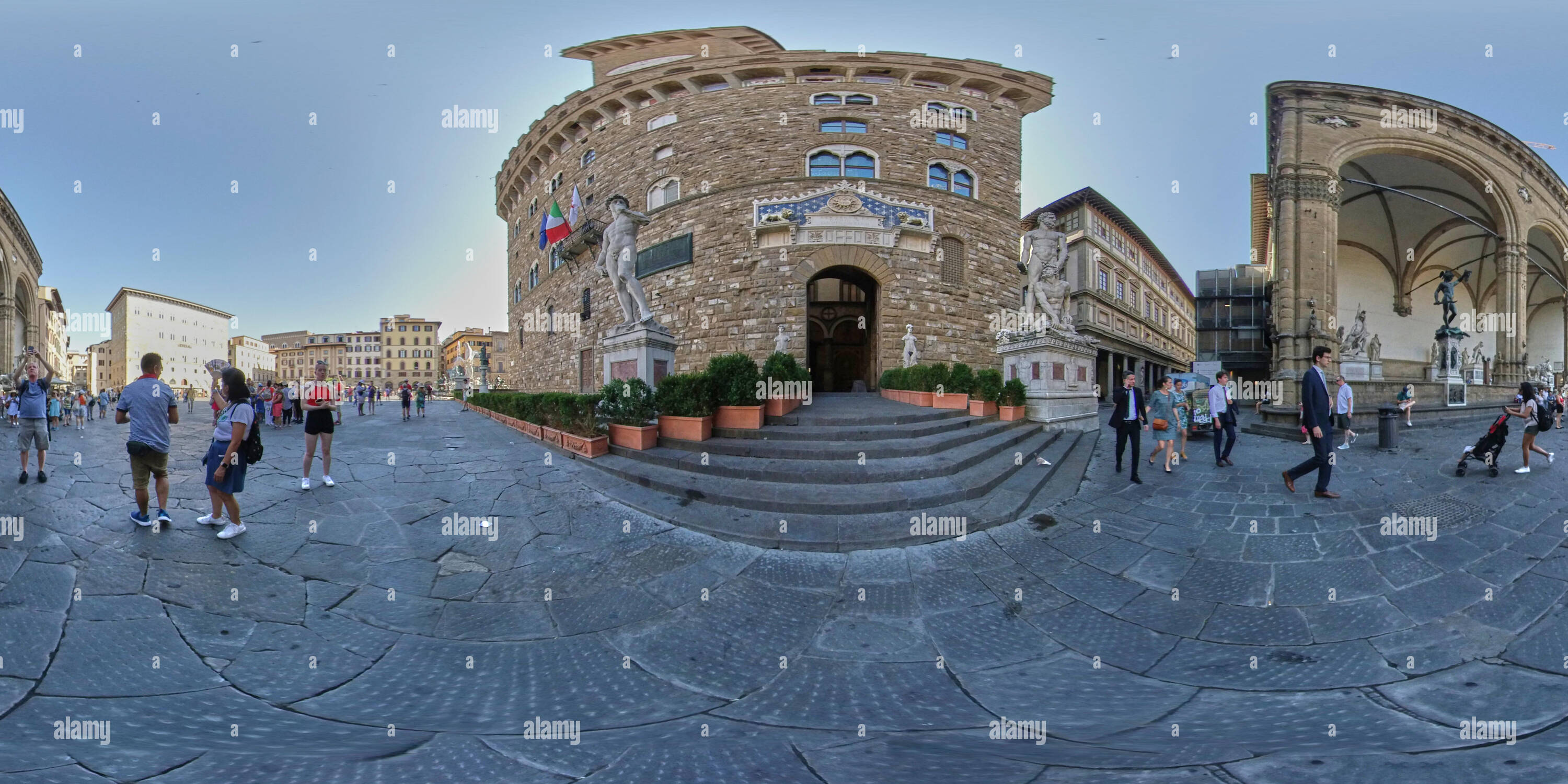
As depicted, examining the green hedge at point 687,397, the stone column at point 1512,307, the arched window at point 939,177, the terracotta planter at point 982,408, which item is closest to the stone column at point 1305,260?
the arched window at point 939,177

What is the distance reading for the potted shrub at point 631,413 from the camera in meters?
7.41

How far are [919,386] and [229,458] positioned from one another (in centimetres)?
1012

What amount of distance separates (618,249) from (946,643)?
8370mm

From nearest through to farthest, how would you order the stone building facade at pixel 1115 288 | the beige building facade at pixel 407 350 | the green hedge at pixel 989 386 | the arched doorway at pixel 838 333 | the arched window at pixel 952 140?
the green hedge at pixel 989 386, the arched window at pixel 952 140, the arched doorway at pixel 838 333, the stone building facade at pixel 1115 288, the beige building facade at pixel 407 350

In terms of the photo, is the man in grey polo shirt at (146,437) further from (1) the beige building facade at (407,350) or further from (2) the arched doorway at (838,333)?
(1) the beige building facade at (407,350)

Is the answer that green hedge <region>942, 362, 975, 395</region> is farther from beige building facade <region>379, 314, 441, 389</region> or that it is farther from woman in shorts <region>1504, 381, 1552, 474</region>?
beige building facade <region>379, 314, 441, 389</region>

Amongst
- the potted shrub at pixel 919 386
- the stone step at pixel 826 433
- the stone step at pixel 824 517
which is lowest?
the stone step at pixel 824 517

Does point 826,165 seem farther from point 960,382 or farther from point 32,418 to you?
point 32,418

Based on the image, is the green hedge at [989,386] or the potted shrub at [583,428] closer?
the potted shrub at [583,428]

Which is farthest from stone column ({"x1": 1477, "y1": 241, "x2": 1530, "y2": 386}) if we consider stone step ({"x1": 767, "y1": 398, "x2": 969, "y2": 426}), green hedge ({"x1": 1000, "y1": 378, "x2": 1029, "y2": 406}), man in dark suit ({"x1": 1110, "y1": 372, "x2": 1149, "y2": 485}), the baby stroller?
stone step ({"x1": 767, "y1": 398, "x2": 969, "y2": 426})

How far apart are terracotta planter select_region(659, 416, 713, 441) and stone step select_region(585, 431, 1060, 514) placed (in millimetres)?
824

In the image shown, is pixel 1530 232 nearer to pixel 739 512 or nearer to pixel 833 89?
pixel 833 89

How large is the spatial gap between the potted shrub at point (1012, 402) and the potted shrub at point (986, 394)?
0.11 m

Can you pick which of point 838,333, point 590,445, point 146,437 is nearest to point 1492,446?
point 590,445
